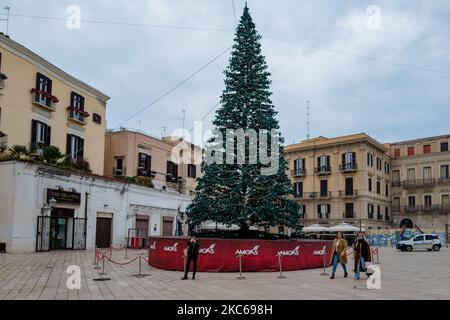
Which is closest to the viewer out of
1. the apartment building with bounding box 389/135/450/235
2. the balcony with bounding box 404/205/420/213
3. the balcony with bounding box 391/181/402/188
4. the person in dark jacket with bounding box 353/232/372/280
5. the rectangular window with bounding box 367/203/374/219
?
the person in dark jacket with bounding box 353/232/372/280

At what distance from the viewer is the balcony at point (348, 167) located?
193 feet

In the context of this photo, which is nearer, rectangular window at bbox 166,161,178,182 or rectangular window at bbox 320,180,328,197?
rectangular window at bbox 166,161,178,182

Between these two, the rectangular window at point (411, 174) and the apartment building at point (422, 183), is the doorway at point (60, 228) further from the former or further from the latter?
the rectangular window at point (411, 174)

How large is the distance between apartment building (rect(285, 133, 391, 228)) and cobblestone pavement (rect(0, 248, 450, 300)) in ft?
133

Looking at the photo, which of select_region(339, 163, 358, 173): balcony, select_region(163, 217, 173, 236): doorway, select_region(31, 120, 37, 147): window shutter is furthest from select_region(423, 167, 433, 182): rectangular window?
select_region(31, 120, 37, 147): window shutter

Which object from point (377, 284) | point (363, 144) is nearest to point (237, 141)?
point (377, 284)

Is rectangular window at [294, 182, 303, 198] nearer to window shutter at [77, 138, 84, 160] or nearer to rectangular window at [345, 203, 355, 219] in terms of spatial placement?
rectangular window at [345, 203, 355, 219]

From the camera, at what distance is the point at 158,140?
4203 centimetres

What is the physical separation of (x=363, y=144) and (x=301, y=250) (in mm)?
42070

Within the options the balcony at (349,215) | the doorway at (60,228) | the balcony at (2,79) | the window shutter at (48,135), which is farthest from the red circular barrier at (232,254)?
the balcony at (349,215)

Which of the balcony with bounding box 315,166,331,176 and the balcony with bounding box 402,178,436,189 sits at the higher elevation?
the balcony with bounding box 315,166,331,176

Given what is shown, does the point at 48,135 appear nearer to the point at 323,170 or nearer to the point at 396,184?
the point at 323,170

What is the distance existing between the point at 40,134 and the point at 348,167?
41.4 metres

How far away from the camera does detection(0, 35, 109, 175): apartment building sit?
87.3 feet
